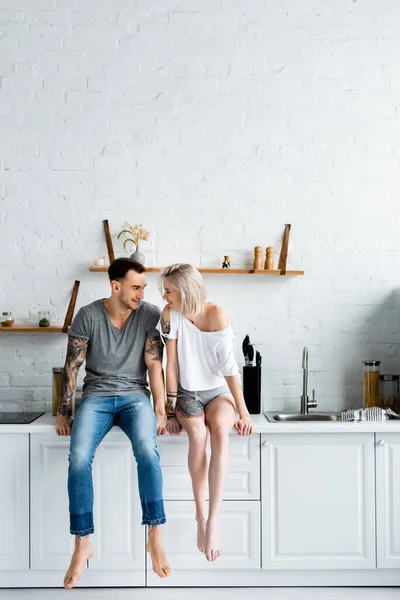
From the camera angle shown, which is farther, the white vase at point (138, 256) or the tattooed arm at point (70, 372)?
the white vase at point (138, 256)

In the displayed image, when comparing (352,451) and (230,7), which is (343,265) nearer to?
(352,451)

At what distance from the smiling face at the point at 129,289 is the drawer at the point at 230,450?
67 cm

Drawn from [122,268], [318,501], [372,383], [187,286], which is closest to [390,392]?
[372,383]

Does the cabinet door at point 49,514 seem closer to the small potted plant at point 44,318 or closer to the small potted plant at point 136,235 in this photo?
the small potted plant at point 44,318

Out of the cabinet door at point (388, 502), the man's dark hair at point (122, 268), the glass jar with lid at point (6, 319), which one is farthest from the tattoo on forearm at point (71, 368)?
the cabinet door at point (388, 502)

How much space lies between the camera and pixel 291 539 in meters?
3.27

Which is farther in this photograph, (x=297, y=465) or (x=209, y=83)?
(x=209, y=83)

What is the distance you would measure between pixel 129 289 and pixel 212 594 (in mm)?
1479

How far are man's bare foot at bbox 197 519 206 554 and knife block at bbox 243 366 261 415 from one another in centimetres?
75

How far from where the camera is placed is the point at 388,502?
3279 millimetres

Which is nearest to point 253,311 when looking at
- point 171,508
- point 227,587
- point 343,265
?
point 343,265

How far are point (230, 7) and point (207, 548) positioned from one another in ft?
9.39

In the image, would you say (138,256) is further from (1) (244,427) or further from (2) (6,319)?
(1) (244,427)

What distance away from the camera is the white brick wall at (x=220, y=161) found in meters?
3.86
